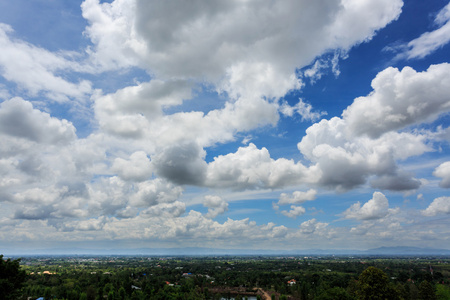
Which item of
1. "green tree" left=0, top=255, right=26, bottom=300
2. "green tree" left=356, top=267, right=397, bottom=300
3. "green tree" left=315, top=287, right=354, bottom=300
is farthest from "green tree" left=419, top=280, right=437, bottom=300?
"green tree" left=0, top=255, right=26, bottom=300

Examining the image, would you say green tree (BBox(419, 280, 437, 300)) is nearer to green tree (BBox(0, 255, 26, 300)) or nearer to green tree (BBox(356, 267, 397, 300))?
green tree (BBox(356, 267, 397, 300))

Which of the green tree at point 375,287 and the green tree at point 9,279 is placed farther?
the green tree at point 375,287

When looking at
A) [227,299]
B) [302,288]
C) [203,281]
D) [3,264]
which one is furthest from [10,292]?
[203,281]

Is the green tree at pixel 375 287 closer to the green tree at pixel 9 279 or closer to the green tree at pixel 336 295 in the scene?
the green tree at pixel 336 295

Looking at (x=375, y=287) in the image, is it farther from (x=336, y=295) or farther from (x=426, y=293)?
(x=426, y=293)

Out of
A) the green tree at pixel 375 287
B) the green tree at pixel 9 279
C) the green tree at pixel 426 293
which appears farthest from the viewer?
the green tree at pixel 426 293

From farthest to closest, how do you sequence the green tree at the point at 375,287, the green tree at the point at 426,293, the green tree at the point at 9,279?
the green tree at the point at 426,293, the green tree at the point at 375,287, the green tree at the point at 9,279

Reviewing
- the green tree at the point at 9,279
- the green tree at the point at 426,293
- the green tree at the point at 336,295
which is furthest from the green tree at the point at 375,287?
the green tree at the point at 9,279

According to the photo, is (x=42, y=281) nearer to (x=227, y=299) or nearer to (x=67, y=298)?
(x=67, y=298)
